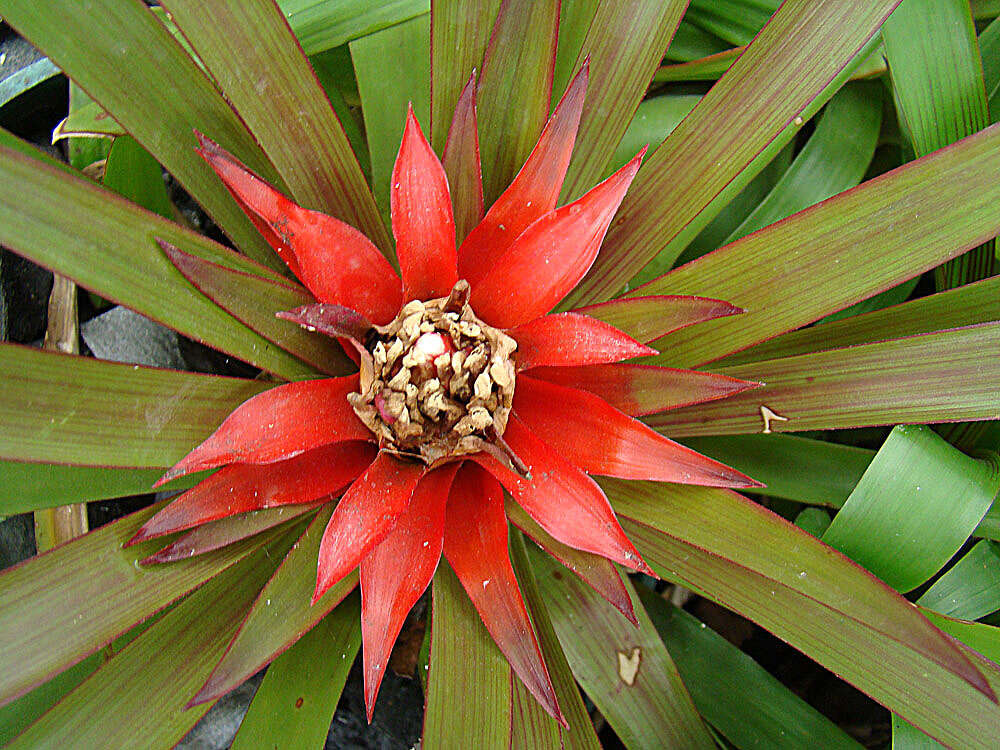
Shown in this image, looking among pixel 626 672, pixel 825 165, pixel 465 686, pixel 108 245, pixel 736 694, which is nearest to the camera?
pixel 108 245

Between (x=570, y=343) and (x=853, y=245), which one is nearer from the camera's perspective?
(x=570, y=343)

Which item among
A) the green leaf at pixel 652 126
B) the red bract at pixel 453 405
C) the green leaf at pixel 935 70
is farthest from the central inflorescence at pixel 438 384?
the green leaf at pixel 935 70

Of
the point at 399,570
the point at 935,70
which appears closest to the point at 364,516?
the point at 399,570

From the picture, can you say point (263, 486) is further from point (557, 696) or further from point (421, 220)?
point (557, 696)

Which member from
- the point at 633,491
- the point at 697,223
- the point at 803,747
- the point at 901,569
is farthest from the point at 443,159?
the point at 803,747

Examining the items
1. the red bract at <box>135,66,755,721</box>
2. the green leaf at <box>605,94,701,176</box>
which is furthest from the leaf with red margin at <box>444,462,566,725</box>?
the green leaf at <box>605,94,701,176</box>

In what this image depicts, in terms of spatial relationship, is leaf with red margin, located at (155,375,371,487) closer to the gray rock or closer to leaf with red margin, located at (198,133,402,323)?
leaf with red margin, located at (198,133,402,323)
